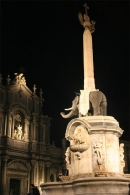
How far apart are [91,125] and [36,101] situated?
71.4 ft

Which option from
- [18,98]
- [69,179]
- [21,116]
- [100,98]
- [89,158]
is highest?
[18,98]

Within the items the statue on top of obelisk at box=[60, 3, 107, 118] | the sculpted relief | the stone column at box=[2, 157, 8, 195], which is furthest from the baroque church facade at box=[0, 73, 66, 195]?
the sculpted relief

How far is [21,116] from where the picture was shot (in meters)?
30.2

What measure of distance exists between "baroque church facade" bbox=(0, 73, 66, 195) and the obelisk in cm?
1601

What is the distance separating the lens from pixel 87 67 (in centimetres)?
1355

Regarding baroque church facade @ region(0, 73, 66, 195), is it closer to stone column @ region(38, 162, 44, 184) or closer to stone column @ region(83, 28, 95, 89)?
stone column @ region(38, 162, 44, 184)

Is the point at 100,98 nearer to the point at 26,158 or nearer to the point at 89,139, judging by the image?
the point at 89,139

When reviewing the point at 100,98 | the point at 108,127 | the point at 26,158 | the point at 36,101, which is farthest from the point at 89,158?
the point at 36,101

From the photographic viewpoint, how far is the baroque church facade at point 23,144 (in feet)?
88.6

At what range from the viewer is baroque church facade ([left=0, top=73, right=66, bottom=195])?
88.6 ft

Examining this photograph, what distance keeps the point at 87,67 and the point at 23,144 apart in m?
17.6

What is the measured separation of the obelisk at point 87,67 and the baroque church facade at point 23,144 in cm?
1601

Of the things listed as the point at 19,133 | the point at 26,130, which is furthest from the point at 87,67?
the point at 26,130

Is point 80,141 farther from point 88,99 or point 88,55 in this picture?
point 88,55
